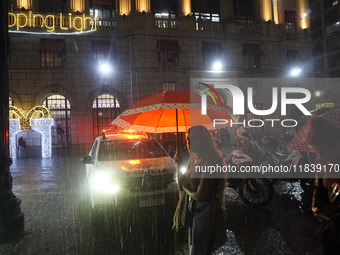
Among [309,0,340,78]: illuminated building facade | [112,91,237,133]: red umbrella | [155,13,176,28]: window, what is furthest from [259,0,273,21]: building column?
[112,91,237,133]: red umbrella

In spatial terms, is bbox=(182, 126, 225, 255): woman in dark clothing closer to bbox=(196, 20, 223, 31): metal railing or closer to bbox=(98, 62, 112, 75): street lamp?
bbox=(98, 62, 112, 75): street lamp

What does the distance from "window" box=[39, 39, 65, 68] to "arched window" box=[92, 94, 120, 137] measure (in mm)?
4094

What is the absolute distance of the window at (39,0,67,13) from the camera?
21125 mm

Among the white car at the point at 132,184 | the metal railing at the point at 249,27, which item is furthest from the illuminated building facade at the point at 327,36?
the white car at the point at 132,184

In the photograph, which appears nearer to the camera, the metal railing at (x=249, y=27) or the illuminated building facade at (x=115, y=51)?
the illuminated building facade at (x=115, y=51)

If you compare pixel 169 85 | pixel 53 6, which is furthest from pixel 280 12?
pixel 53 6

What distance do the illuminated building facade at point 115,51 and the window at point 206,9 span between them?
0.29 feet

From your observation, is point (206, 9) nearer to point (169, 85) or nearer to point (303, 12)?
point (169, 85)

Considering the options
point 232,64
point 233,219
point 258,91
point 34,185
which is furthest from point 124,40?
point 233,219

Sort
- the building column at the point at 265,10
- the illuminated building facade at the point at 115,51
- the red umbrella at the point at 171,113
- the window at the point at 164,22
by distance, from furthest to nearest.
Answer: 1. the building column at the point at 265,10
2. the window at the point at 164,22
3. the illuminated building facade at the point at 115,51
4. the red umbrella at the point at 171,113

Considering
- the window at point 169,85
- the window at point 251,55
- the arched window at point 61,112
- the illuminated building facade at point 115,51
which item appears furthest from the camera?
→ the window at point 251,55

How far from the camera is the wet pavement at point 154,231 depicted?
4.29 meters

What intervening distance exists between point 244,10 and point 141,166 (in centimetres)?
2426

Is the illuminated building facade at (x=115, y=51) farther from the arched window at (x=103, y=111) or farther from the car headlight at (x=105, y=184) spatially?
the car headlight at (x=105, y=184)
